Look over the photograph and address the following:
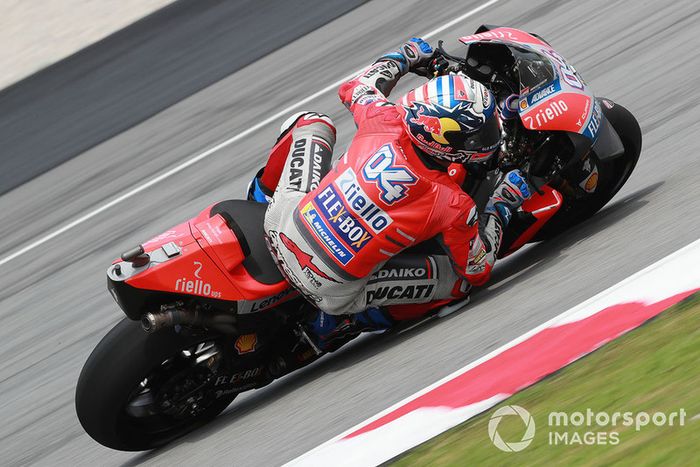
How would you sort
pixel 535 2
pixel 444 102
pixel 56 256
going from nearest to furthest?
pixel 444 102 → pixel 56 256 → pixel 535 2

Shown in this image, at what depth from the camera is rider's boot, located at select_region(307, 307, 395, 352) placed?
17.8 ft

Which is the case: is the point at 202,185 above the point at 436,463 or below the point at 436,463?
above

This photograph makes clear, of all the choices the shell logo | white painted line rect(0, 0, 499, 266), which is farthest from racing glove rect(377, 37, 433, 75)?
white painted line rect(0, 0, 499, 266)

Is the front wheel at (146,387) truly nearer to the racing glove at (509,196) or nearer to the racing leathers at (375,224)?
the racing leathers at (375,224)

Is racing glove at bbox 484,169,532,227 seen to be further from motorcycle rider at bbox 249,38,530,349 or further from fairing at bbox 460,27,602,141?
fairing at bbox 460,27,602,141

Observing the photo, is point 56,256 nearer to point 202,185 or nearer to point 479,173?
point 202,185

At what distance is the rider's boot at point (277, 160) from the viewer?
18.6 feet

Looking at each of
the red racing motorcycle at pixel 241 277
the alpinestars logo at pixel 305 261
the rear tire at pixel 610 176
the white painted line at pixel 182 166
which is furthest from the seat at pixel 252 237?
the white painted line at pixel 182 166

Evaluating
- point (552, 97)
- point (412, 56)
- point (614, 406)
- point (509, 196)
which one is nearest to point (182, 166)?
point (412, 56)

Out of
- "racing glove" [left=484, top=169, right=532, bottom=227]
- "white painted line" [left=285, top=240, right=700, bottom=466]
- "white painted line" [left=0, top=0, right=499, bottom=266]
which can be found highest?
"white painted line" [left=0, top=0, right=499, bottom=266]

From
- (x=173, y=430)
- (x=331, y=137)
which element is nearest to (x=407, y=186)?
(x=331, y=137)

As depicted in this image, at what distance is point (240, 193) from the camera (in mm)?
8375

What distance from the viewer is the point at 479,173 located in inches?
217

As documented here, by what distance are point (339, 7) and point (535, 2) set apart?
216 cm
